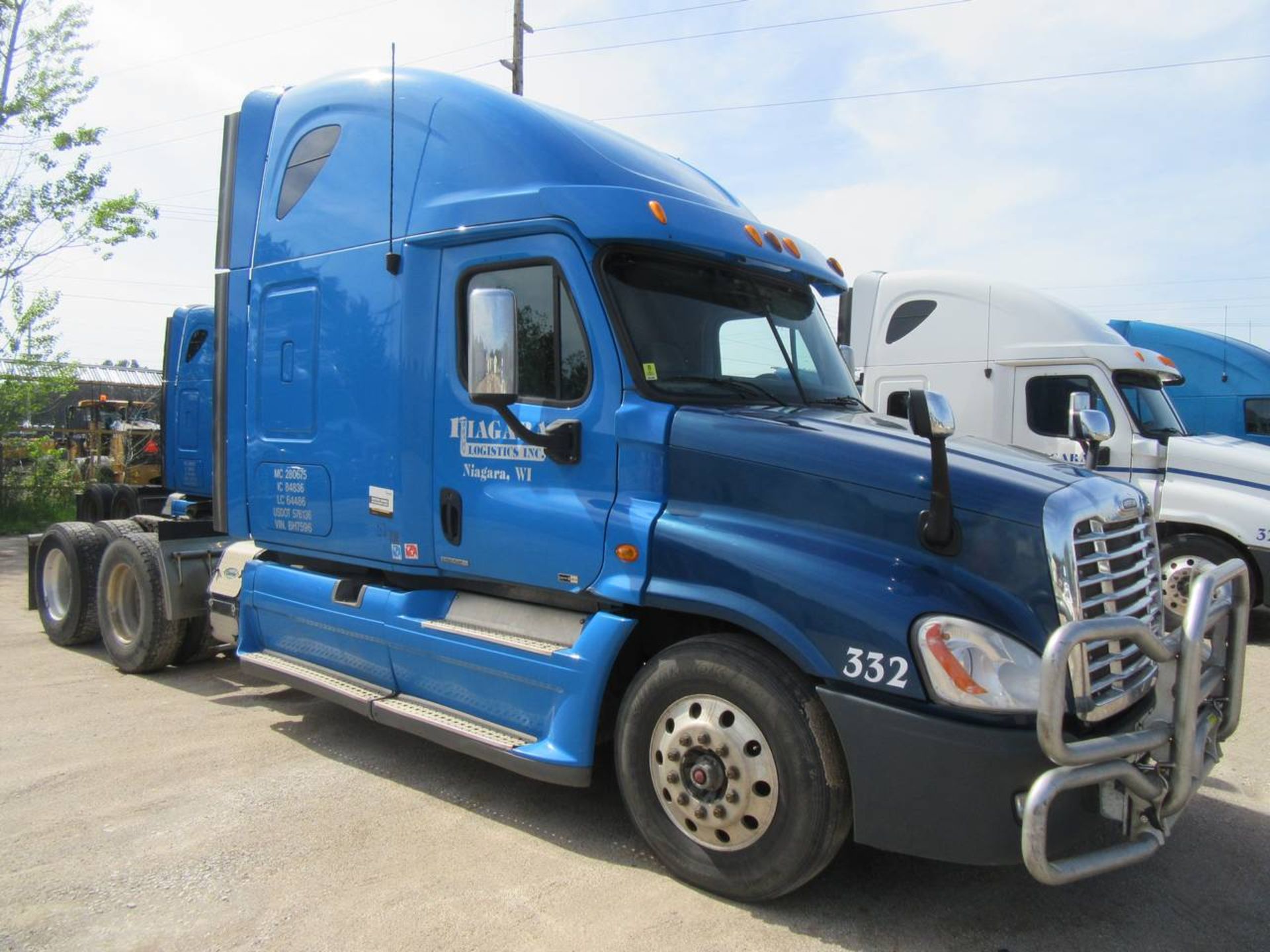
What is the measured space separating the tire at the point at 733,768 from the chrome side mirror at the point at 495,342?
126cm

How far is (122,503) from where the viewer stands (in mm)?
13570

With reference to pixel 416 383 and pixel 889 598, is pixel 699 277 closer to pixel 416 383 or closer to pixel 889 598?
pixel 416 383

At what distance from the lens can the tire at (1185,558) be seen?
27.8ft

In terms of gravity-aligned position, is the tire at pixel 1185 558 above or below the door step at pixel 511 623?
below

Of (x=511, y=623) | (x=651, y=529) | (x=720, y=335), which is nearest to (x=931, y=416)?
(x=651, y=529)

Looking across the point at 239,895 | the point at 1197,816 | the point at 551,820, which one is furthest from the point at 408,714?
the point at 1197,816

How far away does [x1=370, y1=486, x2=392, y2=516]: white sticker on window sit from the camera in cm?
479

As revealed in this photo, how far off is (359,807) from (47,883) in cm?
125

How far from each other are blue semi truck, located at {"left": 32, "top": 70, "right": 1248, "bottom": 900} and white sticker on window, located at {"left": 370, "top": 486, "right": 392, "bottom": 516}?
0.02 meters

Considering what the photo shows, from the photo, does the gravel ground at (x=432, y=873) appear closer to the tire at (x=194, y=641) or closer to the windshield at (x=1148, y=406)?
the tire at (x=194, y=641)

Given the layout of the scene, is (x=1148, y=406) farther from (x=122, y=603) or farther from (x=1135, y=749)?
(x=122, y=603)

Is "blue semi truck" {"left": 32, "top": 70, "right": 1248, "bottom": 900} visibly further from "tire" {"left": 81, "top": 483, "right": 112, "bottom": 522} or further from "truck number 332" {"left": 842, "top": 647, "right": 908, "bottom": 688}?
"tire" {"left": 81, "top": 483, "right": 112, "bottom": 522}

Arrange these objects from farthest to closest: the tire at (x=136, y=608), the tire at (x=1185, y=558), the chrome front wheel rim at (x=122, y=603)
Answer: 1. the tire at (x=1185, y=558)
2. the chrome front wheel rim at (x=122, y=603)
3. the tire at (x=136, y=608)

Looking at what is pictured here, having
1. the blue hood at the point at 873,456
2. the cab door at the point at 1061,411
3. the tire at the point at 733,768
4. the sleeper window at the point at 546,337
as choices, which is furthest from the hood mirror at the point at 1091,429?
the cab door at the point at 1061,411
